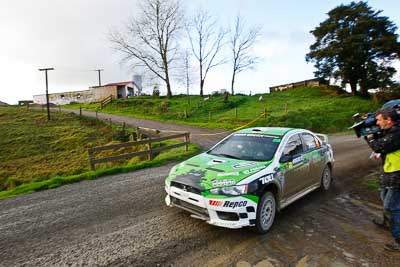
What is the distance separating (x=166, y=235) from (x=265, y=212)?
1.68m

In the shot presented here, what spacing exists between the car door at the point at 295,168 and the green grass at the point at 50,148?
19.0 feet

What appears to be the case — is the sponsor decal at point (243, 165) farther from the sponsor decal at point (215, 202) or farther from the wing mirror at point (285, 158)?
the sponsor decal at point (215, 202)

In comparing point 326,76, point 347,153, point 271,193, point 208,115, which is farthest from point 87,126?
point 326,76

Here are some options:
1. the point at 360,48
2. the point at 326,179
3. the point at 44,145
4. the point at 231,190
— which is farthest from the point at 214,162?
the point at 360,48

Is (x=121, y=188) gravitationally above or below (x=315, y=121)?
below

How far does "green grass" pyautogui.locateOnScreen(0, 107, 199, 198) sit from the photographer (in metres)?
7.36

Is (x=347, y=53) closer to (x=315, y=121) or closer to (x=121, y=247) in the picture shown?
(x=315, y=121)

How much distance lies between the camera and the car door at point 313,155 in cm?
567

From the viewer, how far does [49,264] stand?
3.45 metres

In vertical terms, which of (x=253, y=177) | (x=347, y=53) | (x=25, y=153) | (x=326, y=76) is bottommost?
(x=25, y=153)

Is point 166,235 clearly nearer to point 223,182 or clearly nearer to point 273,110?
point 223,182

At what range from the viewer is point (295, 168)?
16.7ft

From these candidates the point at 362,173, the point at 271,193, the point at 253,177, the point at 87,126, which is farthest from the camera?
the point at 87,126

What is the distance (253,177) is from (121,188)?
4.01 m
